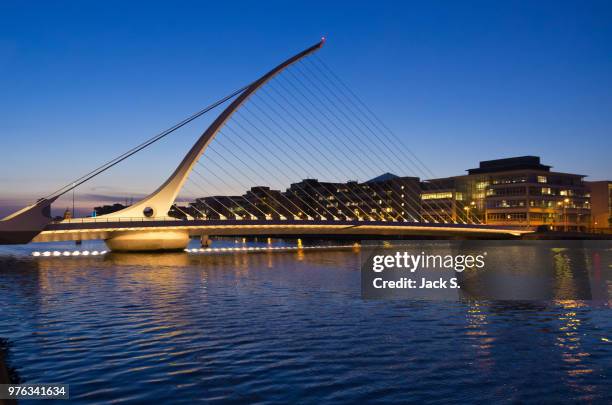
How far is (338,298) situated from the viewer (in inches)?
933

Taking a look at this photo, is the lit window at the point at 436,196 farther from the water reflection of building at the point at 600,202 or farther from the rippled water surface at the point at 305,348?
the rippled water surface at the point at 305,348

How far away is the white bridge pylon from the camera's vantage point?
60581 millimetres

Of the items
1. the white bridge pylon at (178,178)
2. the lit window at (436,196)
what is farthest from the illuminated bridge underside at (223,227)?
the lit window at (436,196)

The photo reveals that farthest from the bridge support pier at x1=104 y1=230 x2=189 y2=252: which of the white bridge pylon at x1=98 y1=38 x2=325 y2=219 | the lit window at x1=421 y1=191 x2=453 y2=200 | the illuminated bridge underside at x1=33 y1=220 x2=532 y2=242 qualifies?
the lit window at x1=421 y1=191 x2=453 y2=200

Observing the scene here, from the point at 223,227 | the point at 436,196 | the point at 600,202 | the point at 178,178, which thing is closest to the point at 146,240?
the point at 178,178

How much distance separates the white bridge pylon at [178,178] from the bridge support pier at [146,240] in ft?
8.33

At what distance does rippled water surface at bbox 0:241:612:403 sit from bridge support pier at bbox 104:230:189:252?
123 ft

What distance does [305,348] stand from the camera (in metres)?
Result: 13.4

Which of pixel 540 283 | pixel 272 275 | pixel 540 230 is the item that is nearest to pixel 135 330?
pixel 272 275

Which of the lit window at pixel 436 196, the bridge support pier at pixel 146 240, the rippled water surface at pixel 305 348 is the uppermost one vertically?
the lit window at pixel 436 196

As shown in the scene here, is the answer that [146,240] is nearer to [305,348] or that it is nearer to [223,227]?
[223,227]

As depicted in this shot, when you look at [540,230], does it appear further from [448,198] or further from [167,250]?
[167,250]

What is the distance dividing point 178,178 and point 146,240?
7.42 metres

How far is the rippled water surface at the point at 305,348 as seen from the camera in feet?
32.8
